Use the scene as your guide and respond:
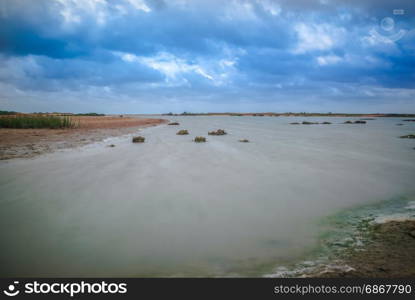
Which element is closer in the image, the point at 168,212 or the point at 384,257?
the point at 384,257

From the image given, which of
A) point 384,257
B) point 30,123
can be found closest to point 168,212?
point 384,257

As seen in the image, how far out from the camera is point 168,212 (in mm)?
6113

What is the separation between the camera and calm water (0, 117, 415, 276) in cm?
398

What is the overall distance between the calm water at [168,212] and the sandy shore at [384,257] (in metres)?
0.76

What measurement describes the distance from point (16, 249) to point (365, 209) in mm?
8007

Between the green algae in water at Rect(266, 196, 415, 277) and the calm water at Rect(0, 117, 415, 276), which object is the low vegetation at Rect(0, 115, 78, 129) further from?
the green algae in water at Rect(266, 196, 415, 277)

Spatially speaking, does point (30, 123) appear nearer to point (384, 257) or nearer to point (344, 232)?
point (344, 232)

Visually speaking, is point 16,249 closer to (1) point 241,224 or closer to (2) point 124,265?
(2) point 124,265

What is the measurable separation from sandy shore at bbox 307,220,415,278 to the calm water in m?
0.76

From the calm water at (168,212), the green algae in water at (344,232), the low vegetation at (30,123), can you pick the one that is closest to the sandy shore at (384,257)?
the green algae in water at (344,232)

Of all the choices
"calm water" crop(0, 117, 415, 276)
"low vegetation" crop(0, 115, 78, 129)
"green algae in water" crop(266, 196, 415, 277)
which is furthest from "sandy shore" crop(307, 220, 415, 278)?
"low vegetation" crop(0, 115, 78, 129)

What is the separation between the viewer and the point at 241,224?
539cm

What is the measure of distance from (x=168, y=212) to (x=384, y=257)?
454 cm

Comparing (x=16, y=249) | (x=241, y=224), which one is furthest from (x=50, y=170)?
(x=241, y=224)
